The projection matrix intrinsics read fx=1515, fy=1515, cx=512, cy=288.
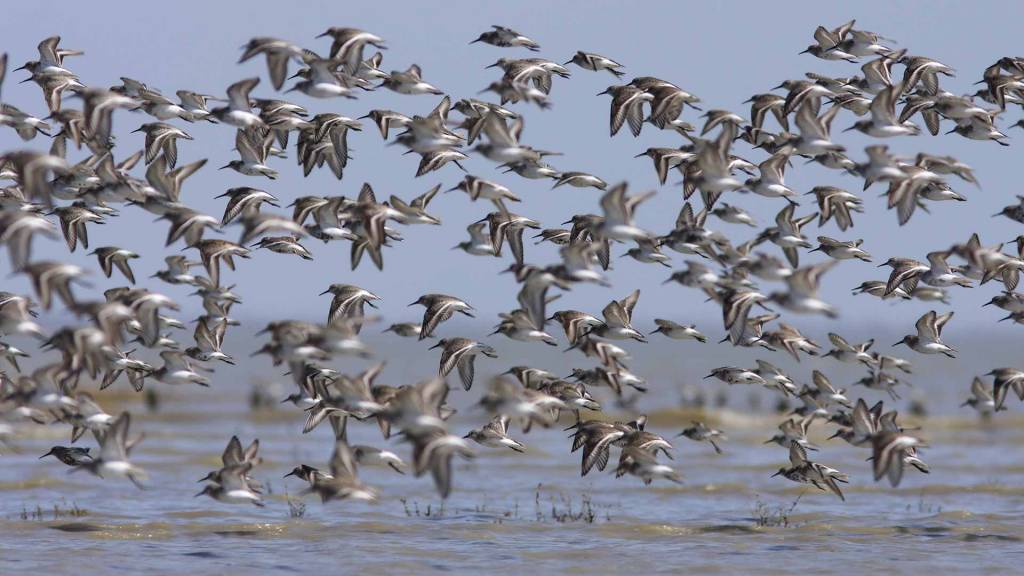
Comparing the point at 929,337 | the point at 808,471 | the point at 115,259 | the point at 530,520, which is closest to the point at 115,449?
the point at 115,259

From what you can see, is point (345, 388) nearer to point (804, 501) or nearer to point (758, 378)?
point (758, 378)

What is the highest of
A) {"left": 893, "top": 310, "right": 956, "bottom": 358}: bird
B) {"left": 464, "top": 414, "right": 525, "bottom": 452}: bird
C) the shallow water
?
{"left": 893, "top": 310, "right": 956, "bottom": 358}: bird

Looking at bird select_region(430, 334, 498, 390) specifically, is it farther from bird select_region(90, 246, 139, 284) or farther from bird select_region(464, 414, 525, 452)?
bird select_region(90, 246, 139, 284)

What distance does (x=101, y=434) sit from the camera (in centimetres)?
1752

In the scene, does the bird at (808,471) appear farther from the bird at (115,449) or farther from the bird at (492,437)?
the bird at (115,449)

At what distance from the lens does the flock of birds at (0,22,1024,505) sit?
16.9 m

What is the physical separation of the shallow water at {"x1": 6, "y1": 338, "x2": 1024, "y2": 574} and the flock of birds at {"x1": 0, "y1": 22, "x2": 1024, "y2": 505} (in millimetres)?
1512

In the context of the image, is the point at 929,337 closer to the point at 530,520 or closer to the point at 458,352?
the point at 458,352

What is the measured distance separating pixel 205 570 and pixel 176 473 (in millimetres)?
12762

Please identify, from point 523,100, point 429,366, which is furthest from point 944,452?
point 429,366

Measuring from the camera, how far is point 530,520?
23.8 m

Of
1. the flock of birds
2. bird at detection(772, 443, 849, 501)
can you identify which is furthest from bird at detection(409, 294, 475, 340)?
bird at detection(772, 443, 849, 501)

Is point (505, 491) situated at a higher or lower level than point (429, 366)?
lower

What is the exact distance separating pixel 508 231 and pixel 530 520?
18.9 feet
